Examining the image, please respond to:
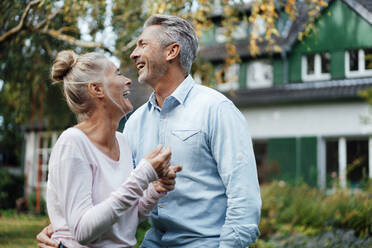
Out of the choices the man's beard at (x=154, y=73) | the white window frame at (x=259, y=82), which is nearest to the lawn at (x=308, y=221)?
the man's beard at (x=154, y=73)

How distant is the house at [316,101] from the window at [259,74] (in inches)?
1.4

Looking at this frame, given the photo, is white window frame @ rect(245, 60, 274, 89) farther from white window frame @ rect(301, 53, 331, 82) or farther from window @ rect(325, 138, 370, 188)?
window @ rect(325, 138, 370, 188)

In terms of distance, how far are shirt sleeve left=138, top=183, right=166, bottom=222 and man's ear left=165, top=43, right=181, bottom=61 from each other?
697 millimetres

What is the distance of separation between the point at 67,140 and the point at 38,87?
6.91 m

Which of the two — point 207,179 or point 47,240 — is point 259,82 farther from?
point 47,240

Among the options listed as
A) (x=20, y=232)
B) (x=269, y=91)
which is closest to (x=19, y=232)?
(x=20, y=232)

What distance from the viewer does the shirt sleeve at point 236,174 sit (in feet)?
7.27

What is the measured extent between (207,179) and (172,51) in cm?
68

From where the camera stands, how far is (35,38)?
7246 millimetres

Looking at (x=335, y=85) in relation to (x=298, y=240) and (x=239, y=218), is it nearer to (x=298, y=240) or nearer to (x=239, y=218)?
(x=298, y=240)

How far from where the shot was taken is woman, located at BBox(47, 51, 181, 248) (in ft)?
6.27

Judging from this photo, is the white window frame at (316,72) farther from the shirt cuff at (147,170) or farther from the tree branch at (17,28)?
the shirt cuff at (147,170)

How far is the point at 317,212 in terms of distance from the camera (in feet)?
27.8

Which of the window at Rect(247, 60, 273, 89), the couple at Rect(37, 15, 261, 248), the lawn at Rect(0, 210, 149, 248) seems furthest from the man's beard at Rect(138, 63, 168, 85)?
the window at Rect(247, 60, 273, 89)
